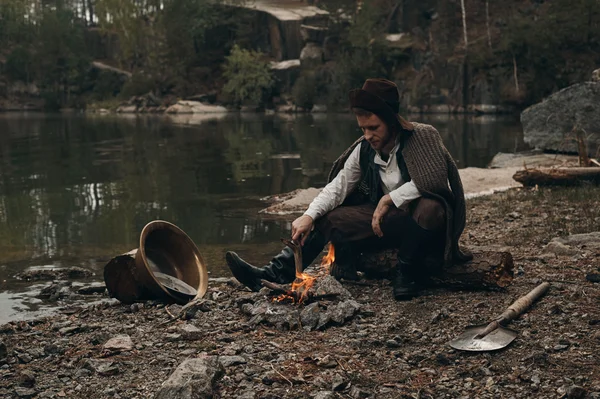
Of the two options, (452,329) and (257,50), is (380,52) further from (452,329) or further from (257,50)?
(452,329)

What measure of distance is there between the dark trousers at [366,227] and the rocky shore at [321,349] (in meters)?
0.39

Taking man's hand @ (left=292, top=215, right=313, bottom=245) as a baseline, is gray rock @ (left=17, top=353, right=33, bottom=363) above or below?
below

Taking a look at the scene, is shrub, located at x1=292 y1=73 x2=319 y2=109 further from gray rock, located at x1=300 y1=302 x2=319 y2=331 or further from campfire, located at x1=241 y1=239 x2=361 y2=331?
gray rock, located at x1=300 y1=302 x2=319 y2=331

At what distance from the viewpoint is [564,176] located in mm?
14820

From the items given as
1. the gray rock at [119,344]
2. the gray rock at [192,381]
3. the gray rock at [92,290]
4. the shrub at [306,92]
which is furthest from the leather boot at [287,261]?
the shrub at [306,92]

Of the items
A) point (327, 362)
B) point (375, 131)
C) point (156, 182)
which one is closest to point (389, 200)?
point (375, 131)

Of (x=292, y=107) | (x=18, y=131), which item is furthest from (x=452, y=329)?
(x=292, y=107)

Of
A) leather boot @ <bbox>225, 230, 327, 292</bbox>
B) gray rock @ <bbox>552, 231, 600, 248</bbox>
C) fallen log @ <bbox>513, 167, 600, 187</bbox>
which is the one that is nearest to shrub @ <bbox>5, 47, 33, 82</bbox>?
fallen log @ <bbox>513, 167, 600, 187</bbox>

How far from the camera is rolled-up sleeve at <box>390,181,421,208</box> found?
23.2 ft

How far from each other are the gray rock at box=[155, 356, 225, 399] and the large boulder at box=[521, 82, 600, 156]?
15.6m

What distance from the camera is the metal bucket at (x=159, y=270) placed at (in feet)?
25.9

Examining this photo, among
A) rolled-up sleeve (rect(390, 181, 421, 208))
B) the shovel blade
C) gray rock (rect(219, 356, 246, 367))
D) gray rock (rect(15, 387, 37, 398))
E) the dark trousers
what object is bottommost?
gray rock (rect(15, 387, 37, 398))

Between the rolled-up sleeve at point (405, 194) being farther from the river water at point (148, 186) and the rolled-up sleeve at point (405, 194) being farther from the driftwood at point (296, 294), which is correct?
the river water at point (148, 186)

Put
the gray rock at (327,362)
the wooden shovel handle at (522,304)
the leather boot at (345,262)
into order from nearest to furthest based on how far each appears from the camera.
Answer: the gray rock at (327,362) < the wooden shovel handle at (522,304) < the leather boot at (345,262)
